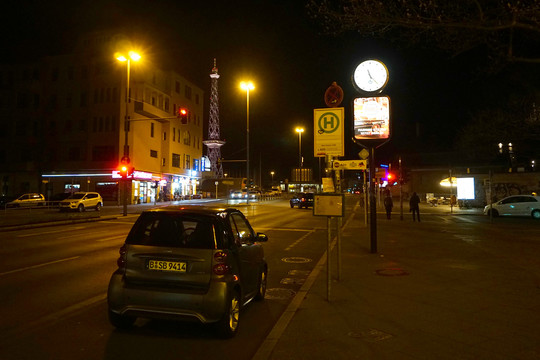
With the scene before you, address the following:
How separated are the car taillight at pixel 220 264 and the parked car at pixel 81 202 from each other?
3126 cm

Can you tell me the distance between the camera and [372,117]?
36.2 feet

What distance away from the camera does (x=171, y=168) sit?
5662 centimetres

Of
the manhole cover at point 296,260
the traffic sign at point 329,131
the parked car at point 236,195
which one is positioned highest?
the traffic sign at point 329,131

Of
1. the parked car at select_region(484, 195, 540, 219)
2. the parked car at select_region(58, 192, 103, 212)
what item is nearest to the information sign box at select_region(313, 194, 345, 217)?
the parked car at select_region(484, 195, 540, 219)

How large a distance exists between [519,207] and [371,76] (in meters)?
21.3

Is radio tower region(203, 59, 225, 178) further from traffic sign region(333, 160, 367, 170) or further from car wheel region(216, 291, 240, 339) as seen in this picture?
car wheel region(216, 291, 240, 339)

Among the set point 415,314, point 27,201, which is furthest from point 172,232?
point 27,201

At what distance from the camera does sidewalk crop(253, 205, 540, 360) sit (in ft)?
15.0

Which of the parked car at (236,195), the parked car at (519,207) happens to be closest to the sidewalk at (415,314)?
the parked car at (519,207)

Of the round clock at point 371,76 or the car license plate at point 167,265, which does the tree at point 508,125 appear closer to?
the round clock at point 371,76

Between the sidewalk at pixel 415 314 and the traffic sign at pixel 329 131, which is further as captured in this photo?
the traffic sign at pixel 329 131

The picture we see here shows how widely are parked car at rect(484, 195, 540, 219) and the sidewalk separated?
1881 centimetres

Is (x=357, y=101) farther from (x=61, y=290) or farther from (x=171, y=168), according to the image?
(x=171, y=168)

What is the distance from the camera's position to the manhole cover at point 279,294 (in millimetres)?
7090
